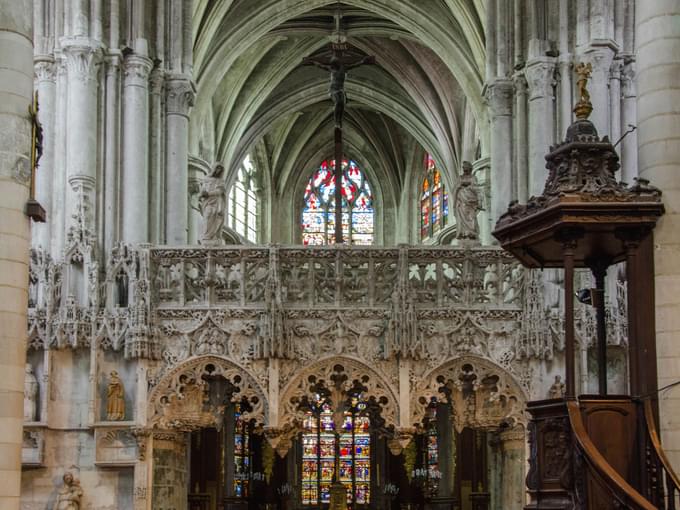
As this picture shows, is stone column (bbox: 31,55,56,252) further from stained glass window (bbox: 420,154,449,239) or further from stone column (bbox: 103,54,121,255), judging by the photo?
stained glass window (bbox: 420,154,449,239)

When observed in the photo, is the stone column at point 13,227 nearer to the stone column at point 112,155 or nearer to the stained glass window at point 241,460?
the stone column at point 112,155

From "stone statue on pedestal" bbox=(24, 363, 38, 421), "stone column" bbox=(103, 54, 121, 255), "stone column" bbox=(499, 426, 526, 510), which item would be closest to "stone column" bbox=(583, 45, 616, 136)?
"stone column" bbox=(499, 426, 526, 510)

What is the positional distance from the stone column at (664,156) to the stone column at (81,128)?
1152 centimetres

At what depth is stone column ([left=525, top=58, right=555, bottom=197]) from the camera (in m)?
23.9

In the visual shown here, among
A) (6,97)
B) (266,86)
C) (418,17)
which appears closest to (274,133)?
(266,86)

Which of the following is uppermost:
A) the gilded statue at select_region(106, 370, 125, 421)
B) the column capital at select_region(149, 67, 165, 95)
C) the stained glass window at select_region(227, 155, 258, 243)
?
Answer: the stained glass window at select_region(227, 155, 258, 243)

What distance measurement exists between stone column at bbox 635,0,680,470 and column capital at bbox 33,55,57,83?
12.2 meters

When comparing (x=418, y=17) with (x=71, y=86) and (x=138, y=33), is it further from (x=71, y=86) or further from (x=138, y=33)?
(x=71, y=86)

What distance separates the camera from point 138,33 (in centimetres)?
2420

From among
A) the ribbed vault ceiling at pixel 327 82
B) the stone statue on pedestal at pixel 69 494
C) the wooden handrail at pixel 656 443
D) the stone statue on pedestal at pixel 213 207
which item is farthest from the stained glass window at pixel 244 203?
the wooden handrail at pixel 656 443

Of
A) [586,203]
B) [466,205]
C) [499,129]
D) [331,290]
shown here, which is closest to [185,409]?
[331,290]

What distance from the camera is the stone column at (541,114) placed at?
941 inches

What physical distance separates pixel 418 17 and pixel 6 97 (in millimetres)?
22603

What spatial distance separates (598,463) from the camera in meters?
11.1
